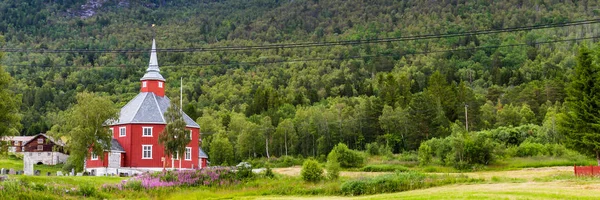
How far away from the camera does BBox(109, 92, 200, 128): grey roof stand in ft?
253

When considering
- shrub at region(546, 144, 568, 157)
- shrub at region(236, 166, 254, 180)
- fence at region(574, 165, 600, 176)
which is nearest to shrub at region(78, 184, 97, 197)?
shrub at region(236, 166, 254, 180)

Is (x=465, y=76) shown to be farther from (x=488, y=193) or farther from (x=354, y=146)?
(x=488, y=193)

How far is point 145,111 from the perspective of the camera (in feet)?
257

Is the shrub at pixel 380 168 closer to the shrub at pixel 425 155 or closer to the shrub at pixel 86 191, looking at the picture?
the shrub at pixel 425 155

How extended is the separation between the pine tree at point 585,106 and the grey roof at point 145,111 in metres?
41.6

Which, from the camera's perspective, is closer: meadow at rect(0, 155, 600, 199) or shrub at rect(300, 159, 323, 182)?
meadow at rect(0, 155, 600, 199)

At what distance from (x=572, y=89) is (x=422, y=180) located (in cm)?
2101

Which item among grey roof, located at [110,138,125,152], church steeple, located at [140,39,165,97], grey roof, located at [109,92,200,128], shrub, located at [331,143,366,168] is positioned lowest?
shrub, located at [331,143,366,168]

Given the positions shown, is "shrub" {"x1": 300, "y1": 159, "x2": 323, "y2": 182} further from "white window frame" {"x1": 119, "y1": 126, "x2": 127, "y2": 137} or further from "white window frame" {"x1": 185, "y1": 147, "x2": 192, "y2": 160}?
"white window frame" {"x1": 119, "y1": 126, "x2": 127, "y2": 137}

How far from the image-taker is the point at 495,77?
163250mm

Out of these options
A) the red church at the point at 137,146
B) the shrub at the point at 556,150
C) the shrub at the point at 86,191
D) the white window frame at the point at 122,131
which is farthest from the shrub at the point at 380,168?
the shrub at the point at 86,191

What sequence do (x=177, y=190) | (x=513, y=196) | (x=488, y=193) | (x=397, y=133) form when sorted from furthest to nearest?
1. (x=397, y=133)
2. (x=177, y=190)
3. (x=488, y=193)
4. (x=513, y=196)

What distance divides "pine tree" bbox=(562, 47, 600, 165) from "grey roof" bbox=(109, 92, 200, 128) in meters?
41.6

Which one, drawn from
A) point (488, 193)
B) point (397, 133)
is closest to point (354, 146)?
point (397, 133)
